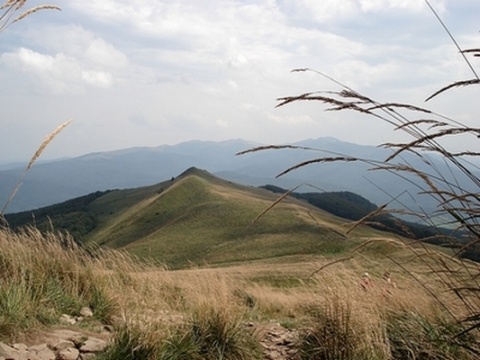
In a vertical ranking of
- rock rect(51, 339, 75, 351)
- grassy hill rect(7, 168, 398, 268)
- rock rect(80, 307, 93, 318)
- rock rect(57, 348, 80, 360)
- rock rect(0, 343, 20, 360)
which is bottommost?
grassy hill rect(7, 168, 398, 268)

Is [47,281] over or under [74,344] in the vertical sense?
over

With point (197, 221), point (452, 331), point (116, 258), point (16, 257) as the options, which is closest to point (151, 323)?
point (452, 331)

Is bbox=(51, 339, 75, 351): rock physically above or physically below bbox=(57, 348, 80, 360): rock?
above

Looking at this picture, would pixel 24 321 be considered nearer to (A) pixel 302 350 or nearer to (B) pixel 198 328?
(B) pixel 198 328

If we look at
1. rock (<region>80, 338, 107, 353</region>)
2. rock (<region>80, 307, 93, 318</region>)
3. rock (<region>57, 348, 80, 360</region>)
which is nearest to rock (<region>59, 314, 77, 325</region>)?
rock (<region>80, 307, 93, 318</region>)

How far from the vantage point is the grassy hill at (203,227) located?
54.0 m

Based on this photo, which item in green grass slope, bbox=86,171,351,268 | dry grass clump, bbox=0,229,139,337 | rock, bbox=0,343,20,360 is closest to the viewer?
rock, bbox=0,343,20,360

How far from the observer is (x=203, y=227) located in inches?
2756

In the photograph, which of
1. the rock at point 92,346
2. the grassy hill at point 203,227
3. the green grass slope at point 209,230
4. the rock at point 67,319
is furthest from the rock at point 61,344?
the green grass slope at point 209,230

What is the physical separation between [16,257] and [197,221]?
67.2m

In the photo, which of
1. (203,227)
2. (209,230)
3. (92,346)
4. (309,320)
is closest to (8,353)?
(92,346)

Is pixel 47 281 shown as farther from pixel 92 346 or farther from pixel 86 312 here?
pixel 92 346

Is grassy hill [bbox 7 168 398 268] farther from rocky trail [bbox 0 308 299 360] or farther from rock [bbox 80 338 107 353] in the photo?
rock [bbox 80 338 107 353]

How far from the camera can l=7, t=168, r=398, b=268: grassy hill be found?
54.0m
